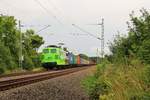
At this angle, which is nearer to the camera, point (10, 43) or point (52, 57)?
point (52, 57)

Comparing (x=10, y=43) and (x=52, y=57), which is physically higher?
(x=10, y=43)

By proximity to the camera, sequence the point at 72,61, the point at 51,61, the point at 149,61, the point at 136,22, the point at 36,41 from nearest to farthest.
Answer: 1. the point at 149,61
2. the point at 136,22
3. the point at 51,61
4. the point at 72,61
5. the point at 36,41

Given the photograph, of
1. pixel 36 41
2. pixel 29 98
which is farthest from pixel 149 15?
pixel 36 41

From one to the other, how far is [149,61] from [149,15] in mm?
5350

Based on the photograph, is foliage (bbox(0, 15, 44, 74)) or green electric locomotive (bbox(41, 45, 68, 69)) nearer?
foliage (bbox(0, 15, 44, 74))

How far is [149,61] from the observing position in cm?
1056

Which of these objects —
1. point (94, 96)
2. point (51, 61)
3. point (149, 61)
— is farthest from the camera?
point (51, 61)

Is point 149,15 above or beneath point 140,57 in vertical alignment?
above

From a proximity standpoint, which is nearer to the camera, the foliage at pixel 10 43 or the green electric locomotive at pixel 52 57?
the foliage at pixel 10 43

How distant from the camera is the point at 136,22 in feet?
65.2

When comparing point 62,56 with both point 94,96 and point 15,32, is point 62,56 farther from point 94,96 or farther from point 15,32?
point 94,96

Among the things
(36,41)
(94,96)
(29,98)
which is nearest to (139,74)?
(94,96)

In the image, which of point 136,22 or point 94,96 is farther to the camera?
point 136,22

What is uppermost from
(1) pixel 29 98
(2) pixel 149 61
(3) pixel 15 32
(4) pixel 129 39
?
(3) pixel 15 32
